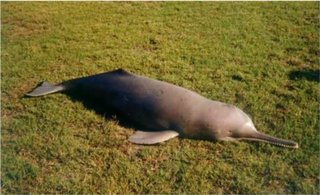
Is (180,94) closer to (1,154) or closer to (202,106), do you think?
(202,106)

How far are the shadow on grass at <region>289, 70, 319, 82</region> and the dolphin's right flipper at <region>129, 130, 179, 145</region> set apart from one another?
260 cm

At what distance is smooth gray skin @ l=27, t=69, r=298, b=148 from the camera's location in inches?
187

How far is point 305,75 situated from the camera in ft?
20.3

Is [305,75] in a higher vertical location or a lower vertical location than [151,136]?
higher

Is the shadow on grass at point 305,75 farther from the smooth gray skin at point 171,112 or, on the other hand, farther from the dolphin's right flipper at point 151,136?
Result: the dolphin's right flipper at point 151,136

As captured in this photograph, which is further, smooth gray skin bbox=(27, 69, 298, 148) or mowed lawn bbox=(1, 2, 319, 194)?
smooth gray skin bbox=(27, 69, 298, 148)

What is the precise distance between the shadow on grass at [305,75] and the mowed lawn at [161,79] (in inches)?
1.5

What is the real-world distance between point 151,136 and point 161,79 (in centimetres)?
164

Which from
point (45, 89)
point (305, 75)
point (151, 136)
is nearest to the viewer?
point (151, 136)

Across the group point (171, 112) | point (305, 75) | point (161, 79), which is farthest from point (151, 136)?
point (305, 75)

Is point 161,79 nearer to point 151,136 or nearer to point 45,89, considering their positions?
point 151,136

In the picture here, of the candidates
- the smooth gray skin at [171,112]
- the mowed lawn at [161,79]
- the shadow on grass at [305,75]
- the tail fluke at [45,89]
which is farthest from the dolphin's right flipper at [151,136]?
the shadow on grass at [305,75]

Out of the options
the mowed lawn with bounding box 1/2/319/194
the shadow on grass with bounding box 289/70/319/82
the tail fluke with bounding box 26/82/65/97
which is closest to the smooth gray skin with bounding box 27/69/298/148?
the mowed lawn with bounding box 1/2/319/194

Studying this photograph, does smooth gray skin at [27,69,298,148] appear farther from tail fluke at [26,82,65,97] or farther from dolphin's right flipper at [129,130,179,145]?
tail fluke at [26,82,65,97]
